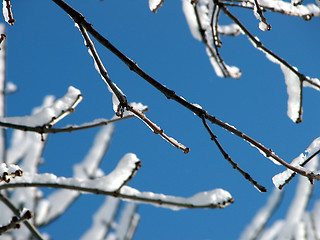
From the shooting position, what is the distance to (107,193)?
155 centimetres

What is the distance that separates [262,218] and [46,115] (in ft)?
10.2

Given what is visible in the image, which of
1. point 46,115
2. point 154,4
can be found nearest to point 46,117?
point 46,115

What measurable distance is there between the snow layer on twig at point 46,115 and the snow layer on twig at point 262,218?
2.73m

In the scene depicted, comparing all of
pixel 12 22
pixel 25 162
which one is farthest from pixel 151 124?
pixel 25 162

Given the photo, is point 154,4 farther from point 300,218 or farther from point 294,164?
point 300,218

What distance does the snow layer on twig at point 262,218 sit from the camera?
3.64 metres

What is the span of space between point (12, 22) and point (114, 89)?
1.94 ft

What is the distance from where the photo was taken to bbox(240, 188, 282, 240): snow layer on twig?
364cm

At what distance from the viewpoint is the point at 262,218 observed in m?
3.92

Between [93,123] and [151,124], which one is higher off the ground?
[93,123]

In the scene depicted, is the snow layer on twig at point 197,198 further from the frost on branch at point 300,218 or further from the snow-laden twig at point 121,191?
the frost on branch at point 300,218

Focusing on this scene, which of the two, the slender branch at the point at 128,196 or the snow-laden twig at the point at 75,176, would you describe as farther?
the snow-laden twig at the point at 75,176

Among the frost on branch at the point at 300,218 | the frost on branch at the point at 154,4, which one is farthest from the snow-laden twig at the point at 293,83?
the frost on branch at the point at 300,218

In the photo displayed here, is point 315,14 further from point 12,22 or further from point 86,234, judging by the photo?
point 86,234
